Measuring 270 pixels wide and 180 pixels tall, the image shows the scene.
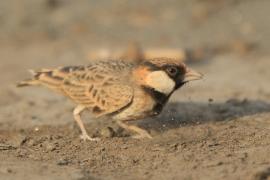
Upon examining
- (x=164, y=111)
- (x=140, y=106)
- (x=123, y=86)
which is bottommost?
(x=164, y=111)

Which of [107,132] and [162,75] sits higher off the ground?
[162,75]

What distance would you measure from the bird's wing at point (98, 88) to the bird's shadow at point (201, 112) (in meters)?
0.85

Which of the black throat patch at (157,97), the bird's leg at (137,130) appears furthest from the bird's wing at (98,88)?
the bird's leg at (137,130)

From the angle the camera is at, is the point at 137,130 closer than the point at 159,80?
No

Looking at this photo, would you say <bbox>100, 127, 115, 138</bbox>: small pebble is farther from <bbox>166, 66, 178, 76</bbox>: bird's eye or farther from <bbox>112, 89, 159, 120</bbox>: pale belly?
<bbox>166, 66, 178, 76</bbox>: bird's eye

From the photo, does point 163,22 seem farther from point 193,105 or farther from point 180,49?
point 193,105

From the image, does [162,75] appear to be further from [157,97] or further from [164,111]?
[164,111]

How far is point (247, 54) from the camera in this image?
1395 cm

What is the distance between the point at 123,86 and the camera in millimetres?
9039

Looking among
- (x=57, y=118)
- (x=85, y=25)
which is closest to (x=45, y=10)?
(x=85, y=25)

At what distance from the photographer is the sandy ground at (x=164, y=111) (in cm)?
774

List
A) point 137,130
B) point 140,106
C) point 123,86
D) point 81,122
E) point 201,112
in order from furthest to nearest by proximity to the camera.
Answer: point 201,112
point 81,122
point 137,130
point 123,86
point 140,106

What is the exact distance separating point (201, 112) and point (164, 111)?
49cm

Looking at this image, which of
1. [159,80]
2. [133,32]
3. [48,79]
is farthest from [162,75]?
[133,32]
